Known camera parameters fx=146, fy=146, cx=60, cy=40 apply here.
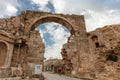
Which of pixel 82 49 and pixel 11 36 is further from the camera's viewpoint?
pixel 82 49

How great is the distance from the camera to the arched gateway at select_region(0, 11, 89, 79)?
1193cm

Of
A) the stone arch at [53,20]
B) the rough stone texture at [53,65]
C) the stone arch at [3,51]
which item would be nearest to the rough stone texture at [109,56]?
the stone arch at [3,51]

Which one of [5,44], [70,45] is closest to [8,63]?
[5,44]

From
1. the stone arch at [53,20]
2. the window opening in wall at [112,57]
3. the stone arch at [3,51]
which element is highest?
the stone arch at [53,20]

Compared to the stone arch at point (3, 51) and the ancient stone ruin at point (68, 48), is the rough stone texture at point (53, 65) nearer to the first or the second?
the ancient stone ruin at point (68, 48)

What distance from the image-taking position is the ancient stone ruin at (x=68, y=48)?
667 centimetres

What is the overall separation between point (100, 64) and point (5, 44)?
7085mm

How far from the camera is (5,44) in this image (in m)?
10.6

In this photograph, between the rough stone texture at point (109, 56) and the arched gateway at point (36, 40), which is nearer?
the rough stone texture at point (109, 56)

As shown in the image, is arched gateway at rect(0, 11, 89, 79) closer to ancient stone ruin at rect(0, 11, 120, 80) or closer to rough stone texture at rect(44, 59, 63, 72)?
ancient stone ruin at rect(0, 11, 120, 80)

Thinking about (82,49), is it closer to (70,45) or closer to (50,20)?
(70,45)

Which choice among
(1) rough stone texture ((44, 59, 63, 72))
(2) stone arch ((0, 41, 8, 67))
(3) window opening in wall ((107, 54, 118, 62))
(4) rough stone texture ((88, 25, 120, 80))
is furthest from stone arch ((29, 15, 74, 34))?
(1) rough stone texture ((44, 59, 63, 72))

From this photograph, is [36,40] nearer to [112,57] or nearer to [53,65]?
[112,57]

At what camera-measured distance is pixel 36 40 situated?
12805 millimetres
